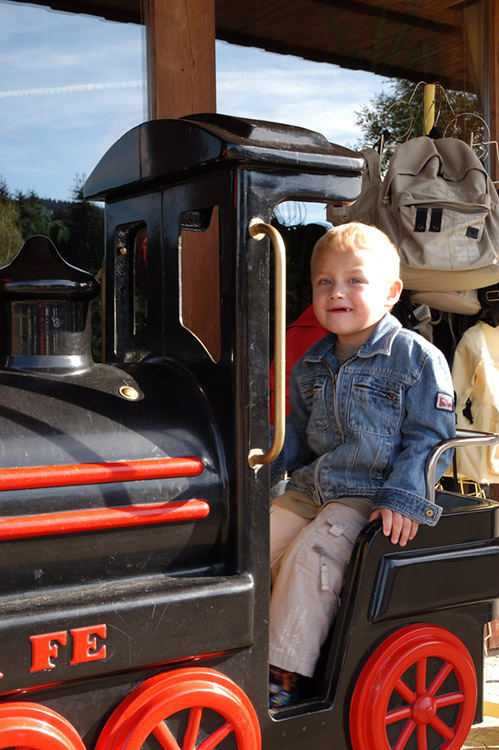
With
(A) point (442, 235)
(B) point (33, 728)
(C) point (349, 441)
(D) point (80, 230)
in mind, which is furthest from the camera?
(D) point (80, 230)

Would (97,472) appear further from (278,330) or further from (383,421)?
(383,421)

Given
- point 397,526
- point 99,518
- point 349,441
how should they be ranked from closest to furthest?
point 99,518
point 397,526
point 349,441

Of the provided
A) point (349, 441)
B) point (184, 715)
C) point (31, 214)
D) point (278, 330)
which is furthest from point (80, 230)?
point (184, 715)

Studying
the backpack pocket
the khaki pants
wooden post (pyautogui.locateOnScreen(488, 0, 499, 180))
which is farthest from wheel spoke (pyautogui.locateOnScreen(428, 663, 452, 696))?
wooden post (pyautogui.locateOnScreen(488, 0, 499, 180))

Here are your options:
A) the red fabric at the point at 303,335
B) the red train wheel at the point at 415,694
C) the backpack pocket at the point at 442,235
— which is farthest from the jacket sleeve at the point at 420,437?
the red fabric at the point at 303,335

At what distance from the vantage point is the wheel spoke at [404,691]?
6.51 feet

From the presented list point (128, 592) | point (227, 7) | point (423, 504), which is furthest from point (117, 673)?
point (227, 7)

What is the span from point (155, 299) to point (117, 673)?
2.90 ft

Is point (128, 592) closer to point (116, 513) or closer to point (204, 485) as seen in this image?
point (116, 513)

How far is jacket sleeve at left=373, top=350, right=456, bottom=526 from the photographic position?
1996 mm

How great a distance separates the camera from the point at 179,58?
2949 millimetres

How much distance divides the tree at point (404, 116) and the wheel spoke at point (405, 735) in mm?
2672

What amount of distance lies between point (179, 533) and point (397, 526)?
0.55 metres

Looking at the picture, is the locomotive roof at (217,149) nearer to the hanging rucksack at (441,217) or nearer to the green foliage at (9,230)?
the green foliage at (9,230)
